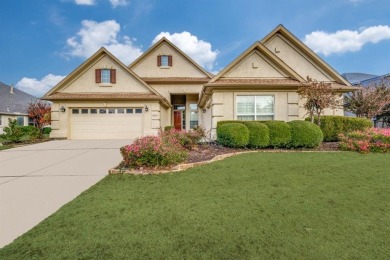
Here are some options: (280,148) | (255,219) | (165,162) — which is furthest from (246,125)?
Result: (255,219)

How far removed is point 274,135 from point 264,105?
9.37 ft

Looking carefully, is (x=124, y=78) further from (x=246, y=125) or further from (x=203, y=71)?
(x=246, y=125)

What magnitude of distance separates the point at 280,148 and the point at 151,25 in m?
13.8

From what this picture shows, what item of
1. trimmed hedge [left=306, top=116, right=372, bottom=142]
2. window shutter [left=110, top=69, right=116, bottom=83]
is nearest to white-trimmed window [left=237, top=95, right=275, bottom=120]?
trimmed hedge [left=306, top=116, right=372, bottom=142]

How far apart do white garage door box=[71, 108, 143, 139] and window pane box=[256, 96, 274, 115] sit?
29.1ft

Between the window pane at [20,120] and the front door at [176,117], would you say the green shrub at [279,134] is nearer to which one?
the front door at [176,117]

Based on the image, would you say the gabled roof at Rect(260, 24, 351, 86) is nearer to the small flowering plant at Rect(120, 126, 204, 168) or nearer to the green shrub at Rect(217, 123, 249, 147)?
the green shrub at Rect(217, 123, 249, 147)

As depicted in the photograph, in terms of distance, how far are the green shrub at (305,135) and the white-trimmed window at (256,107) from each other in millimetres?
2413

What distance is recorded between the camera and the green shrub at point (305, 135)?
8.86 m

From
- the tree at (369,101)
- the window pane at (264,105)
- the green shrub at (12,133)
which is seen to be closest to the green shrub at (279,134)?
the window pane at (264,105)

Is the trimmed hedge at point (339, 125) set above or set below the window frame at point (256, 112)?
below

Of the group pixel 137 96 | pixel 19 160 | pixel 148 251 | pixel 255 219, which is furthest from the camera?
pixel 137 96

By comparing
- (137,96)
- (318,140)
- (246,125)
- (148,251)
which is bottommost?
(148,251)

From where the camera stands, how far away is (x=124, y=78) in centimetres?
1585
